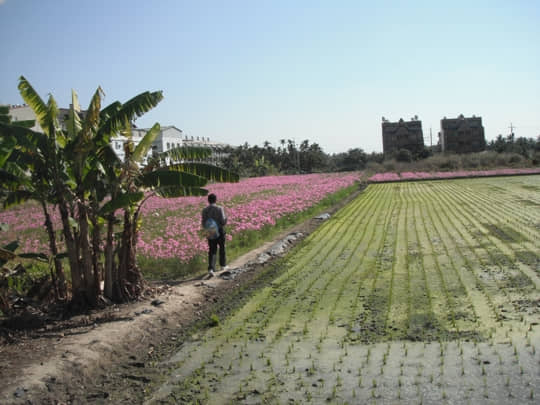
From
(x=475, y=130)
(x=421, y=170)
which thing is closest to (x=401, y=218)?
(x=421, y=170)

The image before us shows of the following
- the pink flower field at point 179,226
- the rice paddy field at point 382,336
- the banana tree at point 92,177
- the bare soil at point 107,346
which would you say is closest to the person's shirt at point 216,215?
the pink flower field at point 179,226

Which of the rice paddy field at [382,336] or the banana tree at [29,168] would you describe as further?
the banana tree at [29,168]

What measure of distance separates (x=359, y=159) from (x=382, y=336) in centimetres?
8311

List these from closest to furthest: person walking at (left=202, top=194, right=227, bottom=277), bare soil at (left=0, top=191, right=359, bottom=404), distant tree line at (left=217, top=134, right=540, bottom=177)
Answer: bare soil at (left=0, top=191, right=359, bottom=404)
person walking at (left=202, top=194, right=227, bottom=277)
distant tree line at (left=217, top=134, right=540, bottom=177)

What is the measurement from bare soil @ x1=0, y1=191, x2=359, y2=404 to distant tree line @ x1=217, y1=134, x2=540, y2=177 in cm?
4886

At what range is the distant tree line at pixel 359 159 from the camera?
6000 centimetres

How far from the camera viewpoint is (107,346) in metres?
6.45

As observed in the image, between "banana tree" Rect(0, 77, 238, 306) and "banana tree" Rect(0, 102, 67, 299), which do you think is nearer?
"banana tree" Rect(0, 102, 67, 299)

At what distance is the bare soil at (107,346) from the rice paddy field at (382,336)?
0.39 m

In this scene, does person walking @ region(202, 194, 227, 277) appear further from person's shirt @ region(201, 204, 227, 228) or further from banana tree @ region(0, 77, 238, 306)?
banana tree @ region(0, 77, 238, 306)

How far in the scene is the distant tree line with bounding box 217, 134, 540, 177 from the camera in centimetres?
6000

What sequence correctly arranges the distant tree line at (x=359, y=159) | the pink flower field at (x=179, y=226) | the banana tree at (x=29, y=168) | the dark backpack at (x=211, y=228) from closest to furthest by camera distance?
the banana tree at (x=29, y=168), the dark backpack at (x=211, y=228), the pink flower field at (x=179, y=226), the distant tree line at (x=359, y=159)

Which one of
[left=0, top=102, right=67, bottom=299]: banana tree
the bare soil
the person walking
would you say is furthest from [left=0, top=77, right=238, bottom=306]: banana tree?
the person walking

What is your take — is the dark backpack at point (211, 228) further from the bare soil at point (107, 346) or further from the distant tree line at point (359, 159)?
the distant tree line at point (359, 159)
